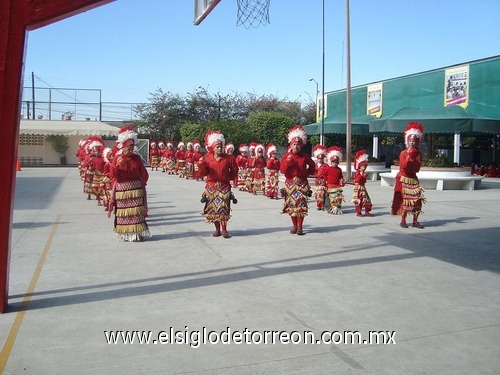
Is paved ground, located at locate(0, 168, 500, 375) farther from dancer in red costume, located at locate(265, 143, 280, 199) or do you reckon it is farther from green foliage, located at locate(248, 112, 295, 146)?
green foliage, located at locate(248, 112, 295, 146)

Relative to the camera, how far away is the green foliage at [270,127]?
125ft

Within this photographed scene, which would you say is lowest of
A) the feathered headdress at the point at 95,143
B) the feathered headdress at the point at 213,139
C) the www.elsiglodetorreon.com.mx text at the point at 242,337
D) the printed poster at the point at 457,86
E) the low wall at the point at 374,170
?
the www.elsiglodetorreon.com.mx text at the point at 242,337

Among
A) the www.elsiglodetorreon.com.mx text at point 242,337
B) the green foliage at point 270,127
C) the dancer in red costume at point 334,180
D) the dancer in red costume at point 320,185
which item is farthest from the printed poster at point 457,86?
the www.elsiglodetorreon.com.mx text at point 242,337

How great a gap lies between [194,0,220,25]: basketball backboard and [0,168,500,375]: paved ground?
3.36 metres

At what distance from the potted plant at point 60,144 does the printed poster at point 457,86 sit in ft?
89.3

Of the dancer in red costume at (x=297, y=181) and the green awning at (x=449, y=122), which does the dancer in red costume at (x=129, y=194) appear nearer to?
the dancer in red costume at (x=297, y=181)

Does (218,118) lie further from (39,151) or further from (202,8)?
(202,8)

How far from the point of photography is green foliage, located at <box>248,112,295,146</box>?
38250 mm

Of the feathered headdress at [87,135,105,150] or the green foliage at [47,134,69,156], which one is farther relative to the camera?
the green foliage at [47,134,69,156]

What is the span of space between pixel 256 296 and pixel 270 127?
33168 mm

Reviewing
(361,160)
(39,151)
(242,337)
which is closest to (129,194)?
(242,337)

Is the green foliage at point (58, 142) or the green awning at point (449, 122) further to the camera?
the green foliage at point (58, 142)

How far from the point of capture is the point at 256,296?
5.77 metres

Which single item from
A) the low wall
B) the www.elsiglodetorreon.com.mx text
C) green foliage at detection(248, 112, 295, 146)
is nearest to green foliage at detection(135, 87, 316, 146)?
A: green foliage at detection(248, 112, 295, 146)
